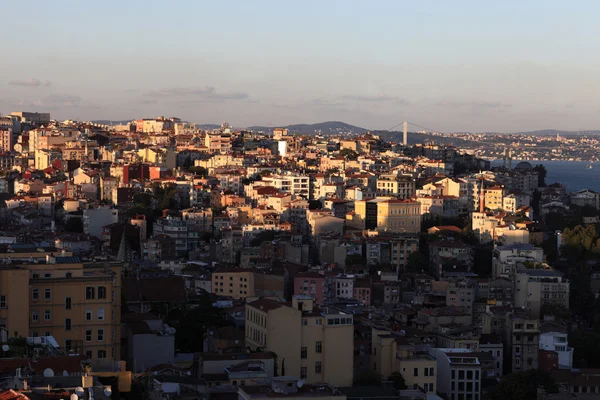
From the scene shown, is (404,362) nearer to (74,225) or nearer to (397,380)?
(397,380)

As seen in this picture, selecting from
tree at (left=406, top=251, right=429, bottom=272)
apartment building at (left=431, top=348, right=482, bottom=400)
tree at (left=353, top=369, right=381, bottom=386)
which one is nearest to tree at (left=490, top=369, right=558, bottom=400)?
apartment building at (left=431, top=348, right=482, bottom=400)

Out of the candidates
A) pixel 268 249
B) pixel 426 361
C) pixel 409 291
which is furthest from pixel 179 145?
pixel 426 361

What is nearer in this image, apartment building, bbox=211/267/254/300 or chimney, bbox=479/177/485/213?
apartment building, bbox=211/267/254/300

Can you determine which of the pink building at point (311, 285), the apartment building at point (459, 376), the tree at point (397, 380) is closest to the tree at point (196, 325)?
the tree at point (397, 380)

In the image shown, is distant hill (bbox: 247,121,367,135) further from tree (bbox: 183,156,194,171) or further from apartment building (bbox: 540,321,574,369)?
apartment building (bbox: 540,321,574,369)

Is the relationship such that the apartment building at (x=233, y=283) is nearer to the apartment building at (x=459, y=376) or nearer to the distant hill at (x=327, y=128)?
the apartment building at (x=459, y=376)
